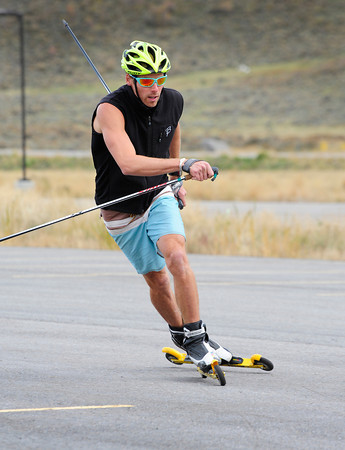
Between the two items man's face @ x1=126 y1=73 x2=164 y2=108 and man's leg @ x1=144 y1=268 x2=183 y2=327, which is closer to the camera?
man's face @ x1=126 y1=73 x2=164 y2=108

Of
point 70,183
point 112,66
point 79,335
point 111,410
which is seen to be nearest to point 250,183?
point 70,183

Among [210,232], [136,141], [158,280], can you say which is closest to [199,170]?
[136,141]

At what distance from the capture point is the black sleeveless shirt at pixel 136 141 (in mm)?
6332

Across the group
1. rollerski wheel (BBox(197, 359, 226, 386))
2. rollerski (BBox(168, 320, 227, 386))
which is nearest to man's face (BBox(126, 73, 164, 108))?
rollerski (BBox(168, 320, 227, 386))

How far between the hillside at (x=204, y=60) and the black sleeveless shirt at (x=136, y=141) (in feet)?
212

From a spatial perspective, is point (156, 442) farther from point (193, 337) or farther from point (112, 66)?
point (112, 66)

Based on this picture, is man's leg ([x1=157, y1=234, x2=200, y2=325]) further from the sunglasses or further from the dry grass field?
the dry grass field

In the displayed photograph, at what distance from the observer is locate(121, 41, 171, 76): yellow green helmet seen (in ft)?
20.4

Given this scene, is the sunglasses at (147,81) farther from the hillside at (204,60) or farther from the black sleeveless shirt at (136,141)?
the hillside at (204,60)

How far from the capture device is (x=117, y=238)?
6.65 metres

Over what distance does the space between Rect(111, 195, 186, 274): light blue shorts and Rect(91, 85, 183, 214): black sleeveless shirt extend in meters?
0.11

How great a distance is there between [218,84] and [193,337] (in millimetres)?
81897

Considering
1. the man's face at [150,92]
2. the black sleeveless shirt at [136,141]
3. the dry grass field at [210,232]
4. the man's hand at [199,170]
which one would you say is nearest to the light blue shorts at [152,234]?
the black sleeveless shirt at [136,141]

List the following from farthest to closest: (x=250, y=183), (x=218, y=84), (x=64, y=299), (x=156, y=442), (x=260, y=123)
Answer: (x=218, y=84) < (x=260, y=123) < (x=250, y=183) < (x=64, y=299) < (x=156, y=442)
